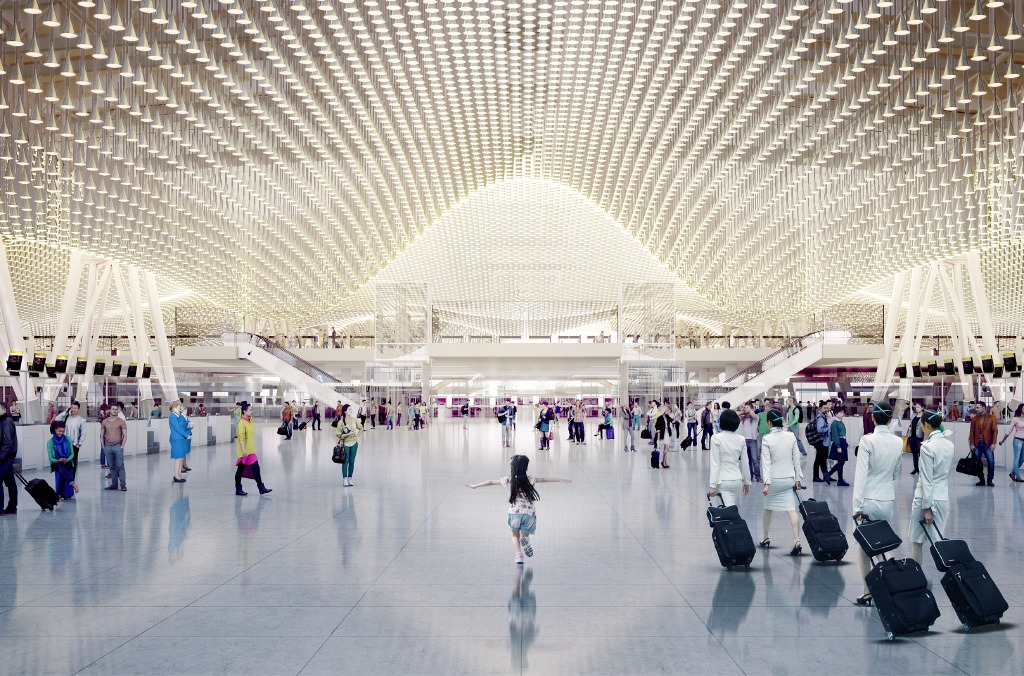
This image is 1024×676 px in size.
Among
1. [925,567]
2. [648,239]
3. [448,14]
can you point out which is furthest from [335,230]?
[925,567]

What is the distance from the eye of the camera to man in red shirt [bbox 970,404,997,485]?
15164 millimetres

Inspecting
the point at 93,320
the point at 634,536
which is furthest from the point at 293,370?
the point at 634,536

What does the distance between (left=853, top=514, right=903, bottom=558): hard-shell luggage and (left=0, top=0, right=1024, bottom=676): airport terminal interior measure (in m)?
0.03

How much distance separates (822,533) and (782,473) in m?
0.69

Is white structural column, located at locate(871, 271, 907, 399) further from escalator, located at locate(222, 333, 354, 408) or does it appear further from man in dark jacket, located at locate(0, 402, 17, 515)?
man in dark jacket, located at locate(0, 402, 17, 515)

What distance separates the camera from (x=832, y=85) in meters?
21.5

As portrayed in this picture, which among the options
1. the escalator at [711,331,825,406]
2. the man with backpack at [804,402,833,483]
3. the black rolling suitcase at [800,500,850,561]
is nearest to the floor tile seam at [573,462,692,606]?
the black rolling suitcase at [800,500,850,561]

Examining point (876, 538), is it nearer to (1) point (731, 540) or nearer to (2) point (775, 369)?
(1) point (731, 540)

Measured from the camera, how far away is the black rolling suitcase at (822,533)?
25.3 ft

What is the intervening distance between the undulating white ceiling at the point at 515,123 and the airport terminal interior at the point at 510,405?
0.18 m

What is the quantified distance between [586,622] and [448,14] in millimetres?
14557

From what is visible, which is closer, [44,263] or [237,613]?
[237,613]

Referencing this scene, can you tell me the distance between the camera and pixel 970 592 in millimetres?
5684

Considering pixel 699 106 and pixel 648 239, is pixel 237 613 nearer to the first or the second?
pixel 699 106
